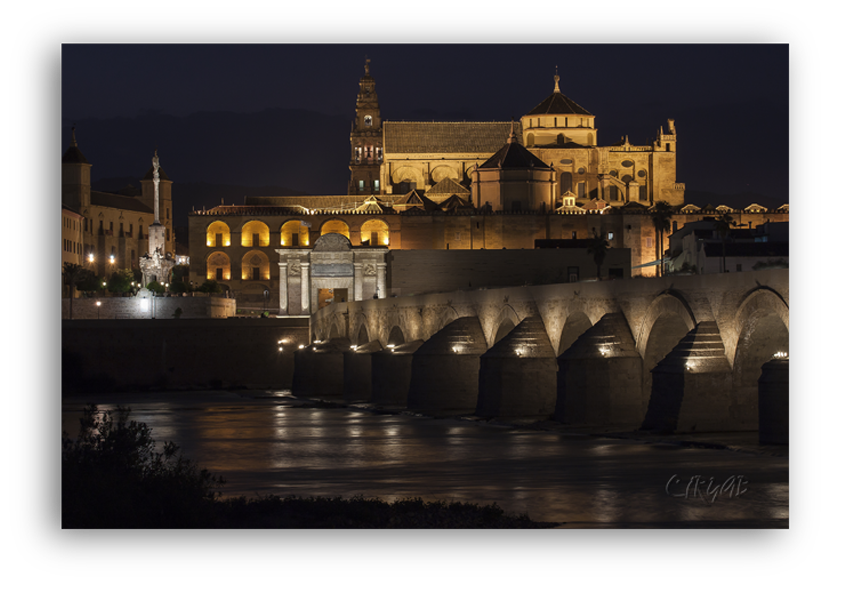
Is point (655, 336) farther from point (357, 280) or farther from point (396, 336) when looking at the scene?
point (357, 280)

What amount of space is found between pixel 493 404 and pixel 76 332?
107 ft

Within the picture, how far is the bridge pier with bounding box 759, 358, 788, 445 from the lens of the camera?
23.8 meters

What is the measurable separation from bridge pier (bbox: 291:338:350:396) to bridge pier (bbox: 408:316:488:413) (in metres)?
14.1

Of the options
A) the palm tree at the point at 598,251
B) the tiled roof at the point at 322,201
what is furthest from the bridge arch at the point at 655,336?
the tiled roof at the point at 322,201

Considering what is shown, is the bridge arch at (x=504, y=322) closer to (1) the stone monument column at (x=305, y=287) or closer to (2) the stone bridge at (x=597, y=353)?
A: (2) the stone bridge at (x=597, y=353)

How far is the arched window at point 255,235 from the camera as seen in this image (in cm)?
10000

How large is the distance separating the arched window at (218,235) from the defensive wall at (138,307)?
27.6 meters

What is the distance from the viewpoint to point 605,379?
3158 cm

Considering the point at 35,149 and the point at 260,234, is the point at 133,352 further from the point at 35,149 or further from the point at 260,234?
the point at 35,149

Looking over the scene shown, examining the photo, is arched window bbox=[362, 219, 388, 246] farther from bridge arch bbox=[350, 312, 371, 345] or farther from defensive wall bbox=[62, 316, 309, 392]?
bridge arch bbox=[350, 312, 371, 345]

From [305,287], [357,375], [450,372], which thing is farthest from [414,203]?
[450,372]

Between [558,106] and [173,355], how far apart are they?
2252 inches

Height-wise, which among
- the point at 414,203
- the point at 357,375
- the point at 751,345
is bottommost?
the point at 357,375

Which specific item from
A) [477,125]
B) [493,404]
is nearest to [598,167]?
[477,125]
